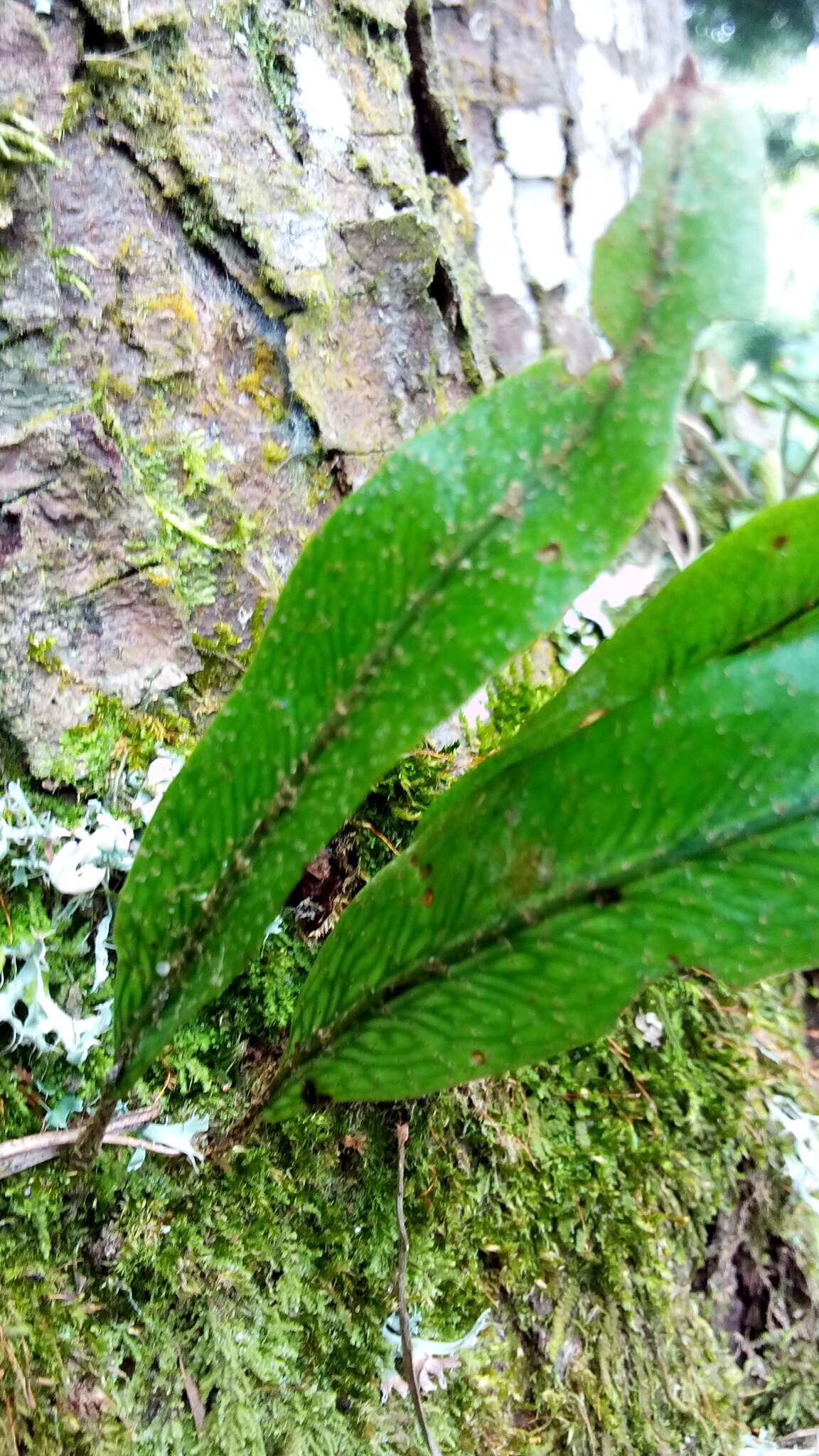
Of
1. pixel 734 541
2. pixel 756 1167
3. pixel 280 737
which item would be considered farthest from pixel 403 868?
pixel 756 1167

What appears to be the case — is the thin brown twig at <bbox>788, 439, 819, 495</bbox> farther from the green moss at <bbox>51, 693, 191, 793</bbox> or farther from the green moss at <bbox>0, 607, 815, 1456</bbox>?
the green moss at <bbox>51, 693, 191, 793</bbox>

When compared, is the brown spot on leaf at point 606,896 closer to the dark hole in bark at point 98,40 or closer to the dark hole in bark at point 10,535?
the dark hole in bark at point 10,535

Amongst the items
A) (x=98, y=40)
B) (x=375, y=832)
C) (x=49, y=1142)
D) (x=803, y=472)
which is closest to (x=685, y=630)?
(x=375, y=832)

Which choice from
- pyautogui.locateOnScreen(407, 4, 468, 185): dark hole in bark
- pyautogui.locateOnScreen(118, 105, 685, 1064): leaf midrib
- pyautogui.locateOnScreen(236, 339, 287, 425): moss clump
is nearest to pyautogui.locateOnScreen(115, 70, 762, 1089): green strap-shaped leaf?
pyautogui.locateOnScreen(118, 105, 685, 1064): leaf midrib

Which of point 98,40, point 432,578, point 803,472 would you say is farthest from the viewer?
point 803,472

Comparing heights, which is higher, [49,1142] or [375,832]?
[375,832]

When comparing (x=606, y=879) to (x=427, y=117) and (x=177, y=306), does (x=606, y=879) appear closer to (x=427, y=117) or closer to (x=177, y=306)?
(x=177, y=306)
